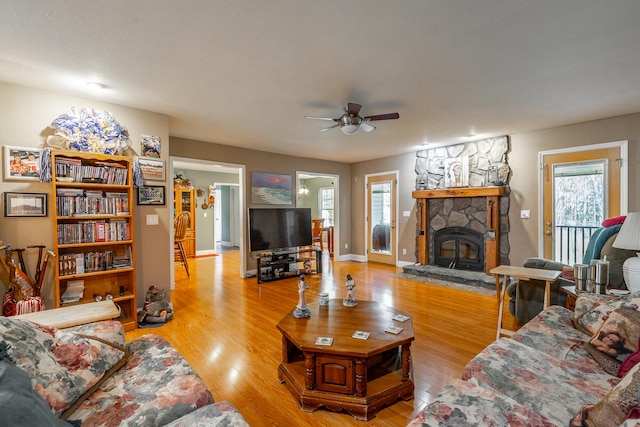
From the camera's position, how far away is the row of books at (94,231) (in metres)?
2.87

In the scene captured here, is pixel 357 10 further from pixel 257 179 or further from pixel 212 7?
pixel 257 179

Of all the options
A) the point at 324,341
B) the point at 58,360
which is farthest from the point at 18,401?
the point at 324,341

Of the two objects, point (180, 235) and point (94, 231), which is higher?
point (94, 231)

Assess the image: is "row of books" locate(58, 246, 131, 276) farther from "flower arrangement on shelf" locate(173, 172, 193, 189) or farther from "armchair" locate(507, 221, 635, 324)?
"flower arrangement on shelf" locate(173, 172, 193, 189)

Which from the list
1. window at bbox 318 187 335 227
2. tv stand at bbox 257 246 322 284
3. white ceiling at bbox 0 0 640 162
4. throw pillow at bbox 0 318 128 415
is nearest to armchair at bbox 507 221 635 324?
white ceiling at bbox 0 0 640 162

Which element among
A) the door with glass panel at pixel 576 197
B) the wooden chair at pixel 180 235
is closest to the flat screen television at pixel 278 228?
the wooden chair at pixel 180 235

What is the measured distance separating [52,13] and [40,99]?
1551 mm

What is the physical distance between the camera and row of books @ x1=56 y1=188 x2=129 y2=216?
284 cm

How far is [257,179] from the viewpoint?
5.68 metres

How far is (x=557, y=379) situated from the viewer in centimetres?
139

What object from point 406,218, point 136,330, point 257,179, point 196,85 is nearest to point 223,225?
point 257,179

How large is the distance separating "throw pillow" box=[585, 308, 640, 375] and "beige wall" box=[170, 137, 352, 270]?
4.89m

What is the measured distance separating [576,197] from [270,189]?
4960 millimetres

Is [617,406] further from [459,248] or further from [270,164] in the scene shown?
[270,164]
